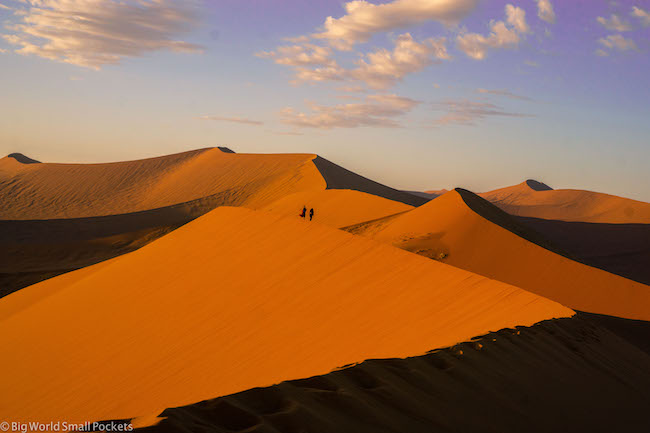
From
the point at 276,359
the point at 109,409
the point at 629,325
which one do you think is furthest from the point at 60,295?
the point at 629,325

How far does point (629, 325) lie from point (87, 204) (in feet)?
189

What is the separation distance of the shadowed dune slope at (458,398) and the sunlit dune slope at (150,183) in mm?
41966

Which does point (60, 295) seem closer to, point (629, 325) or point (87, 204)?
point (629, 325)

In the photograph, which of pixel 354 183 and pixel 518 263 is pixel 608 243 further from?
pixel 518 263

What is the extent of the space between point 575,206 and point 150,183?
57693mm

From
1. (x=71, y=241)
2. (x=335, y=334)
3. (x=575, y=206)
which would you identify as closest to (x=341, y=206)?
(x=71, y=241)

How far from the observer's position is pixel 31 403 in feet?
24.4

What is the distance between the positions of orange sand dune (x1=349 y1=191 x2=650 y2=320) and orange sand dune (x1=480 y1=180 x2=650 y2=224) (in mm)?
47655

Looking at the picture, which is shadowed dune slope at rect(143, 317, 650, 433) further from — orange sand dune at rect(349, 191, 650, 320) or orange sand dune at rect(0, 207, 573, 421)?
orange sand dune at rect(349, 191, 650, 320)

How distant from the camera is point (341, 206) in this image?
105 ft

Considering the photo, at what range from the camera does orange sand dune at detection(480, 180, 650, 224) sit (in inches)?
2448

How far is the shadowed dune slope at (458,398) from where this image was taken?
10.3ft

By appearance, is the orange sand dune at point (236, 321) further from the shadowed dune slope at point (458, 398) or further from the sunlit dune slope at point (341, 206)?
the sunlit dune slope at point (341, 206)

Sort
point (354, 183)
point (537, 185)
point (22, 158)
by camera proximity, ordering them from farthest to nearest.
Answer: point (537, 185)
point (22, 158)
point (354, 183)
